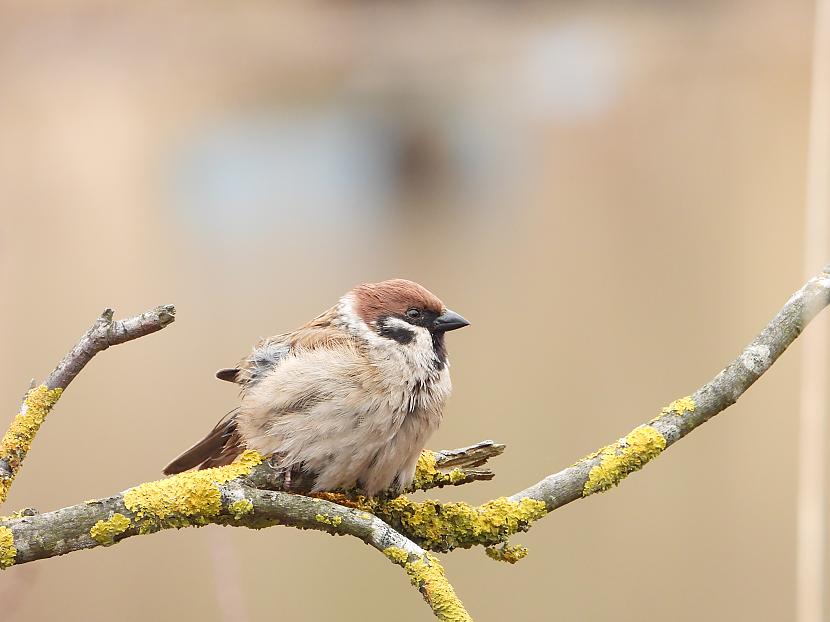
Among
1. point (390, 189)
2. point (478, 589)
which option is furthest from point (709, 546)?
point (390, 189)

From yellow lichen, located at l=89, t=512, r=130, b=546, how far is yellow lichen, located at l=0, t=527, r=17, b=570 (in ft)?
0.29

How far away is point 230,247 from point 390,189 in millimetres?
743

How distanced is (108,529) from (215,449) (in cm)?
58

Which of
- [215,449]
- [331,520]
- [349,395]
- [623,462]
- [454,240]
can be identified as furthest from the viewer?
[454,240]

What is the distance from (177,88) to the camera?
162 inches

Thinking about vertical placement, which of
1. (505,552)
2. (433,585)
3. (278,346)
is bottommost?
(505,552)

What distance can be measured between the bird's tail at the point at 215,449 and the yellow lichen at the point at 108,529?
514 millimetres

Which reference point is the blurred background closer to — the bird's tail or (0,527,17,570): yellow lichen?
the bird's tail

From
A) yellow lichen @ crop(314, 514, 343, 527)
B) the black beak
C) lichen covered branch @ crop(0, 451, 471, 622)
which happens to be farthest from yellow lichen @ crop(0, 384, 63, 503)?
the black beak

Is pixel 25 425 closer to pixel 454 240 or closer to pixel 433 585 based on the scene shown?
pixel 433 585

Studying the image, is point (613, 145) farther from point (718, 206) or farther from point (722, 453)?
point (722, 453)

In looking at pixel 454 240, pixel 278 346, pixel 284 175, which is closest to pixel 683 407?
pixel 278 346

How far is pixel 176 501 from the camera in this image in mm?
1197

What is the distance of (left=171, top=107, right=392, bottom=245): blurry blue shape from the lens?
4.00m
